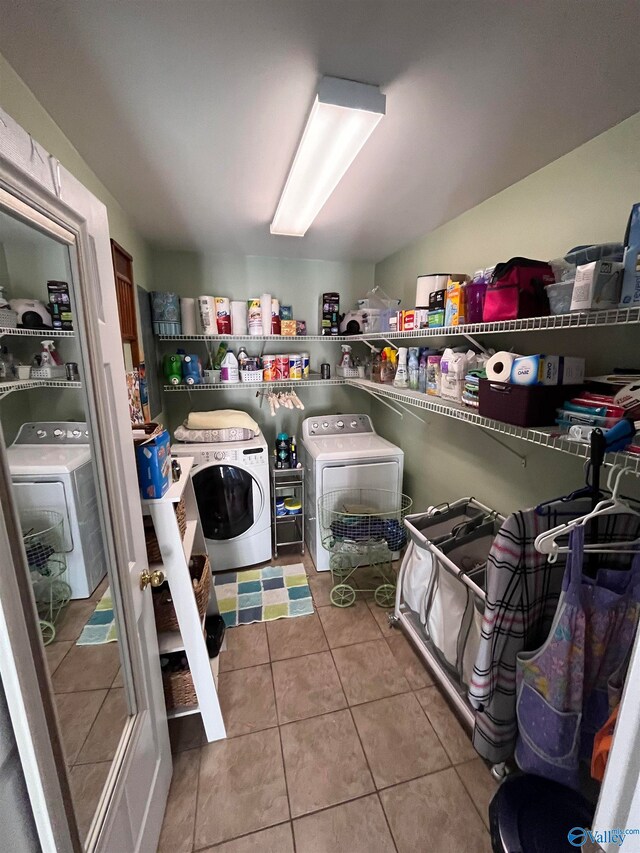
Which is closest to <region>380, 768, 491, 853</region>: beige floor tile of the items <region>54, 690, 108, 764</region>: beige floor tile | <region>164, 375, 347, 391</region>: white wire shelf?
<region>54, 690, 108, 764</region>: beige floor tile

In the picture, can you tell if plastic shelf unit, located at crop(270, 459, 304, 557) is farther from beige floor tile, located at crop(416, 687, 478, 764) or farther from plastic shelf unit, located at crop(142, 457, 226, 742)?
beige floor tile, located at crop(416, 687, 478, 764)

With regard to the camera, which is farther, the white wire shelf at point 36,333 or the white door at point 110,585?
the white wire shelf at point 36,333

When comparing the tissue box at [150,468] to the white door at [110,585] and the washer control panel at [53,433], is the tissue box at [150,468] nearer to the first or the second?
the white door at [110,585]

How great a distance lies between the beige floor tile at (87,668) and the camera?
0.73 metres

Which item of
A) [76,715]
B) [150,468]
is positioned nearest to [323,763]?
[76,715]

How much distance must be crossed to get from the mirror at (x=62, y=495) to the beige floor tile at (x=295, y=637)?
1.08 metres

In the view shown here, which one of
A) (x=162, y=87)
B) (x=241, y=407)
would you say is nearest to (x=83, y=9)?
(x=162, y=87)

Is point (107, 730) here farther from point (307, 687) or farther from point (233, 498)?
point (233, 498)

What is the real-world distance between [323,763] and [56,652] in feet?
4.20

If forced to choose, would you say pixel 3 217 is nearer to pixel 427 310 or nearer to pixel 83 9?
pixel 83 9

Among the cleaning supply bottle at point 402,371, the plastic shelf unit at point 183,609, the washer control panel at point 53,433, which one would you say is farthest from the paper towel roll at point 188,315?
the washer control panel at point 53,433

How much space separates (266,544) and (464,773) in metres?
1.70

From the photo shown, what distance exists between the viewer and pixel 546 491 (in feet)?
5.03

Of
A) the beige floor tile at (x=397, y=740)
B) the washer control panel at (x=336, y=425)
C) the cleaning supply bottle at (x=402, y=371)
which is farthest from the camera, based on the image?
the washer control panel at (x=336, y=425)
